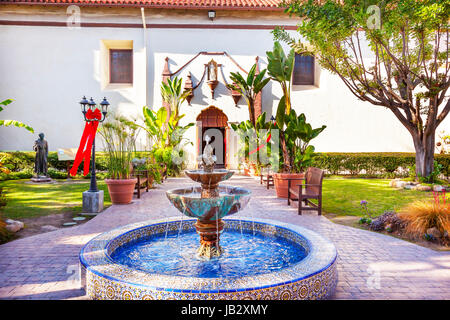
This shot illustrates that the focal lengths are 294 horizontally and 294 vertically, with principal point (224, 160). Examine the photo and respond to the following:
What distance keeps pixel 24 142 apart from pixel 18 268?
14.8 metres

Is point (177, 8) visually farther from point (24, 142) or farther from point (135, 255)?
point (135, 255)

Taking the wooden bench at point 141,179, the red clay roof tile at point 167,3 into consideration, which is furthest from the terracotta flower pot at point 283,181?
the red clay roof tile at point 167,3

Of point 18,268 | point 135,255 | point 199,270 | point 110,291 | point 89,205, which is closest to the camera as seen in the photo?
point 110,291

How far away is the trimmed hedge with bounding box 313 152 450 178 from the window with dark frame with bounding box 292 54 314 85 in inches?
182

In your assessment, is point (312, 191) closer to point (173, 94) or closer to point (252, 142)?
point (252, 142)

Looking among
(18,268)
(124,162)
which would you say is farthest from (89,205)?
(18,268)

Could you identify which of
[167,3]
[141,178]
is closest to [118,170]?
[141,178]

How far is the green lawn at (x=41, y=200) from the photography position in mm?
7230

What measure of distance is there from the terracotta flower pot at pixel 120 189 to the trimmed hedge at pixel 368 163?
9987 millimetres

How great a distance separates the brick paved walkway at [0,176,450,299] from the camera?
325 cm

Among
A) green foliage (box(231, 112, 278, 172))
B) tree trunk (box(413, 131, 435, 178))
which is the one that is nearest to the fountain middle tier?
green foliage (box(231, 112, 278, 172))

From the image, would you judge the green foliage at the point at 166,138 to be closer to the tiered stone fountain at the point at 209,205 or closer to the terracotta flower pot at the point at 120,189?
the terracotta flower pot at the point at 120,189
